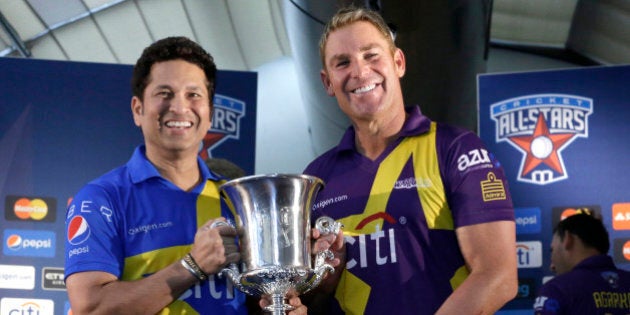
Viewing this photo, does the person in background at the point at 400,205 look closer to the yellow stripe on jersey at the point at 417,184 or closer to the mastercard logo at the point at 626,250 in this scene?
the yellow stripe on jersey at the point at 417,184

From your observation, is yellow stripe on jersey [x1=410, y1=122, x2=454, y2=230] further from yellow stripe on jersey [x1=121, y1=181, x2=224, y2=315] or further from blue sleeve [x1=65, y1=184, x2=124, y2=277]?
blue sleeve [x1=65, y1=184, x2=124, y2=277]

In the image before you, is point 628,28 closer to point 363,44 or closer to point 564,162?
point 564,162

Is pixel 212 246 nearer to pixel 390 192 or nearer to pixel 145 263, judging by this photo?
pixel 145 263

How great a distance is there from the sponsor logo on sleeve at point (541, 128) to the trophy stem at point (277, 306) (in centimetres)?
363

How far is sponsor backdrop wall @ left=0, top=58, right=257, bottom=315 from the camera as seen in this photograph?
5.86 meters

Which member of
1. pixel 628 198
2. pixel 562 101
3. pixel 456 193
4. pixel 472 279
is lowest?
pixel 472 279

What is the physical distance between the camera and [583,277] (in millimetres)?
5473

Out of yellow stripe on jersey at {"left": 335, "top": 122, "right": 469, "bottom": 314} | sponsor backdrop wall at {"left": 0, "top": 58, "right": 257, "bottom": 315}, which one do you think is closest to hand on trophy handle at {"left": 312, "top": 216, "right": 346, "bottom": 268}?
yellow stripe on jersey at {"left": 335, "top": 122, "right": 469, "bottom": 314}

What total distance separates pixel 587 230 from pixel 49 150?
337 centimetres

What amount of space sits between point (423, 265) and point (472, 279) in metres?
0.20

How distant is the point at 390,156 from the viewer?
311 centimetres

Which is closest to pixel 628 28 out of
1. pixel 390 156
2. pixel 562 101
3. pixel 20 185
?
pixel 562 101

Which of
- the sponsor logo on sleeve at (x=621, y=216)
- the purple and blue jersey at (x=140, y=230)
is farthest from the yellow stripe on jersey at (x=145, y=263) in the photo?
the sponsor logo on sleeve at (x=621, y=216)

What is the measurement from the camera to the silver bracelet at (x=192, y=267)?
2801 millimetres
